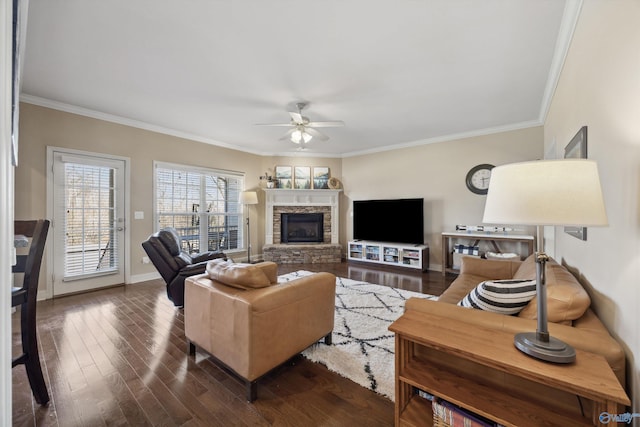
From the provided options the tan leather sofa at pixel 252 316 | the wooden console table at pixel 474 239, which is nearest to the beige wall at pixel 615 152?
the tan leather sofa at pixel 252 316

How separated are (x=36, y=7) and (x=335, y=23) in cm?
219

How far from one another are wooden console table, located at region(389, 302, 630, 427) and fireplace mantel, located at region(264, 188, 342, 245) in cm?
469

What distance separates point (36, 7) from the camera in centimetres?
186

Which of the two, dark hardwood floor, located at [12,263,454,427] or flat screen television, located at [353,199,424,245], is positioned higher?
flat screen television, located at [353,199,424,245]

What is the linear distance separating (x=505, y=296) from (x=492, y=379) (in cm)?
44

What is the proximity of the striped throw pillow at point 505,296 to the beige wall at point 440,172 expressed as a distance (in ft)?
11.7

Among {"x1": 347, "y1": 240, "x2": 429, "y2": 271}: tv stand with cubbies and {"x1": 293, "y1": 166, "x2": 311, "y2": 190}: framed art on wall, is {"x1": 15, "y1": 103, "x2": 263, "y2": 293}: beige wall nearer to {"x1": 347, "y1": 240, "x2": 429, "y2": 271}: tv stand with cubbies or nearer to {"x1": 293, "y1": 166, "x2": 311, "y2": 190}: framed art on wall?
{"x1": 293, "y1": 166, "x2": 311, "y2": 190}: framed art on wall

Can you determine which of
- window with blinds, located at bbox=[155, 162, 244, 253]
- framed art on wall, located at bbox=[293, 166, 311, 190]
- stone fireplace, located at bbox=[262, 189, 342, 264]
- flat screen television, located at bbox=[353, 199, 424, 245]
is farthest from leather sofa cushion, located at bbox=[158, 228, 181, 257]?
flat screen television, located at bbox=[353, 199, 424, 245]

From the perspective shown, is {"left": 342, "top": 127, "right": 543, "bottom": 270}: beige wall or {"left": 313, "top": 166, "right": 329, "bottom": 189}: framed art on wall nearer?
{"left": 342, "top": 127, "right": 543, "bottom": 270}: beige wall

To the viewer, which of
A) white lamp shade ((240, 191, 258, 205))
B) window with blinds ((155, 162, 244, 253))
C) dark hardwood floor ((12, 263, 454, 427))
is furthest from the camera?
white lamp shade ((240, 191, 258, 205))

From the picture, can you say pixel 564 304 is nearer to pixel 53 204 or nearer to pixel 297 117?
pixel 297 117

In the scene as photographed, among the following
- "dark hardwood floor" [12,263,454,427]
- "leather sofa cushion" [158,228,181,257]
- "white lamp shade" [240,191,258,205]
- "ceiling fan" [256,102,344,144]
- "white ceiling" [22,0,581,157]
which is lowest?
"dark hardwood floor" [12,263,454,427]

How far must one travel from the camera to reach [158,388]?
1715mm

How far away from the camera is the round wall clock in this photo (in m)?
4.46
